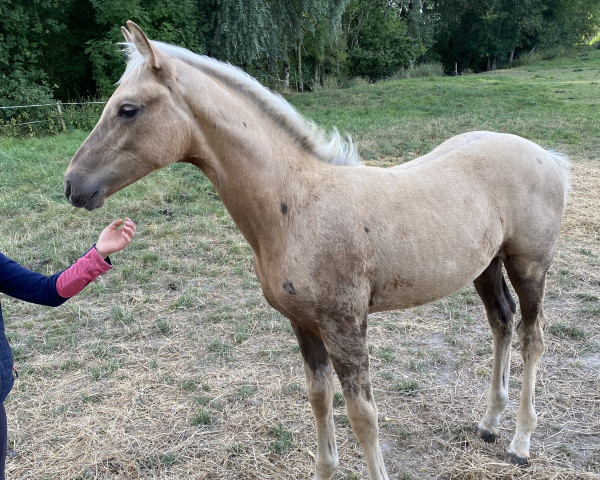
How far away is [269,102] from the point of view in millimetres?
2109

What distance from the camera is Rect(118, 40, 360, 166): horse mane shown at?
6.61ft

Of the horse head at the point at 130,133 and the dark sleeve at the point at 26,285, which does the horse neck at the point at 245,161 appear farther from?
the dark sleeve at the point at 26,285

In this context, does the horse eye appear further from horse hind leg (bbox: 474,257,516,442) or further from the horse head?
horse hind leg (bbox: 474,257,516,442)

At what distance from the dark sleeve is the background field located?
128cm

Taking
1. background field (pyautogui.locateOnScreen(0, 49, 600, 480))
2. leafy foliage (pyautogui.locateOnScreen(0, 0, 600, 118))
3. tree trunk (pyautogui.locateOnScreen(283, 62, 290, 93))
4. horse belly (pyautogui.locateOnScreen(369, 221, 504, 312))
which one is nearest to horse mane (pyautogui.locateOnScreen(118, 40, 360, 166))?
horse belly (pyautogui.locateOnScreen(369, 221, 504, 312))

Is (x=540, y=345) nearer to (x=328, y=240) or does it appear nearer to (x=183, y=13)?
(x=328, y=240)

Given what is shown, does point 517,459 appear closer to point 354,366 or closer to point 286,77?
point 354,366

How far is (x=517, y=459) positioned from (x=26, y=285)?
275cm

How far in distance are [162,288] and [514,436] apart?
344 centimetres

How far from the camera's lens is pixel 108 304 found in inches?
178

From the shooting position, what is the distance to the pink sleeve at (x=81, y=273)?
196 centimetres

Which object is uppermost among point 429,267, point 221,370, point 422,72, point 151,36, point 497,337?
point 151,36

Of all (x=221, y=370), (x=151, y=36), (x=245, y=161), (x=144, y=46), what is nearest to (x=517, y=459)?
(x=221, y=370)

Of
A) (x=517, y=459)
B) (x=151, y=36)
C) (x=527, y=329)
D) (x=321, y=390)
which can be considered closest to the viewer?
(x=321, y=390)
